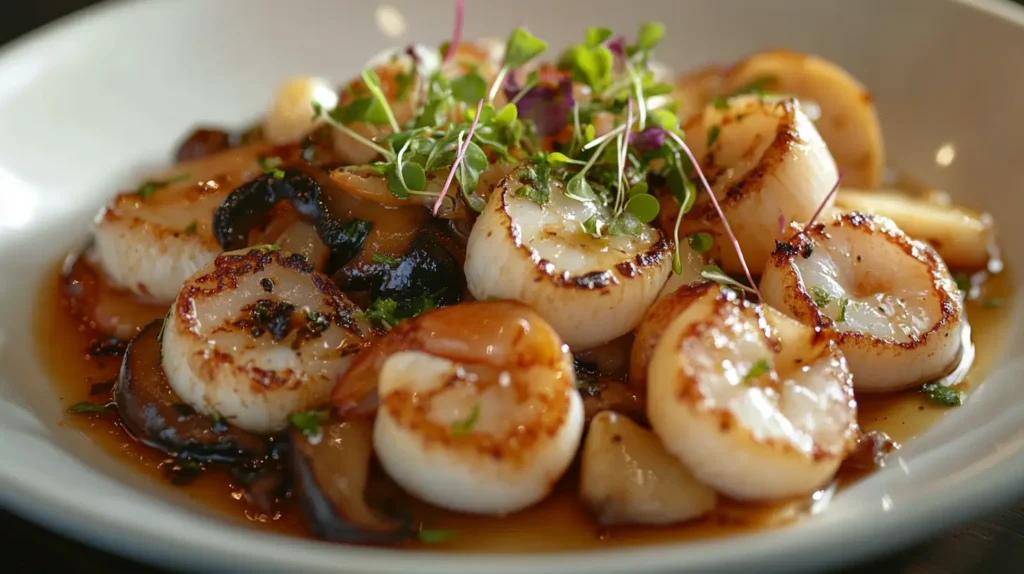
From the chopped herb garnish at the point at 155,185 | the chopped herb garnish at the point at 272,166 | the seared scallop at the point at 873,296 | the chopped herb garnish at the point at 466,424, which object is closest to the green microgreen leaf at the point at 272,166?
the chopped herb garnish at the point at 272,166

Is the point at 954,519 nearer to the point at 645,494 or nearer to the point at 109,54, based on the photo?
the point at 645,494

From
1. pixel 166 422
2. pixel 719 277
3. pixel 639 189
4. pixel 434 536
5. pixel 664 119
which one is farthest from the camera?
pixel 664 119

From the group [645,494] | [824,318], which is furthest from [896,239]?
[645,494]

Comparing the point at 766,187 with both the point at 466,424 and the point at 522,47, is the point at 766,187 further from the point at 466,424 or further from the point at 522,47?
the point at 466,424

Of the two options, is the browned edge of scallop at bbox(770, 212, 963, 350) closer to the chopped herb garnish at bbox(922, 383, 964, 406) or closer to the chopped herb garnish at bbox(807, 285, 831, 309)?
the chopped herb garnish at bbox(807, 285, 831, 309)

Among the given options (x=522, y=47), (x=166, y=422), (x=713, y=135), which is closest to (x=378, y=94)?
(x=522, y=47)

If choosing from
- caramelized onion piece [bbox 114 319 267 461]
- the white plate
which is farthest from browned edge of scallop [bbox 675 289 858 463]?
caramelized onion piece [bbox 114 319 267 461]

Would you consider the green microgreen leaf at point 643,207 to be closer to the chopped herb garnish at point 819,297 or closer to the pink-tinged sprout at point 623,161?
the pink-tinged sprout at point 623,161
